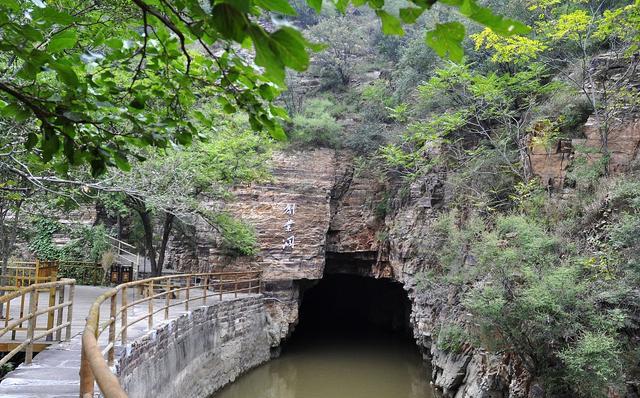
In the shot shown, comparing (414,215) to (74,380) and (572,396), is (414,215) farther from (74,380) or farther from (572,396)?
(74,380)

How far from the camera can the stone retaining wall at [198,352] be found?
19.8 feet

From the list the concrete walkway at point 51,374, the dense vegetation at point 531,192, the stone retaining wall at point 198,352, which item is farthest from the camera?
the stone retaining wall at point 198,352

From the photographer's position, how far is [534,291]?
5.94 meters

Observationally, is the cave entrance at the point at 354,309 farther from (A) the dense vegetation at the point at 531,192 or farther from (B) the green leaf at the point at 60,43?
(B) the green leaf at the point at 60,43


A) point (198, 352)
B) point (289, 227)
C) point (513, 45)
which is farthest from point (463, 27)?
point (289, 227)

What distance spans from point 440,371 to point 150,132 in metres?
9.35

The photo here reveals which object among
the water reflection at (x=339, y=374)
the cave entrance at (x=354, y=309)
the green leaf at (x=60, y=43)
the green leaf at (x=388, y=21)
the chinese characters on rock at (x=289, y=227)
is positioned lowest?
the water reflection at (x=339, y=374)

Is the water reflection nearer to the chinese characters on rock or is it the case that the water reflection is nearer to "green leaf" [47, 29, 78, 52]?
the chinese characters on rock

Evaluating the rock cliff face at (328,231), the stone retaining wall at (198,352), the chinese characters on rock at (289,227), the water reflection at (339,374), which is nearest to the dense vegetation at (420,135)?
the rock cliff face at (328,231)

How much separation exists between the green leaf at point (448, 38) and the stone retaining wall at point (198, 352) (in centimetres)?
508

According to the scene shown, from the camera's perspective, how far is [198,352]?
8914 mm

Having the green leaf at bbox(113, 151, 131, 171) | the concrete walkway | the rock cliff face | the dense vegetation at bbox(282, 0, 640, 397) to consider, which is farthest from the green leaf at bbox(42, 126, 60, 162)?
the rock cliff face

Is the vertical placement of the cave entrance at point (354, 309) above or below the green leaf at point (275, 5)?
below

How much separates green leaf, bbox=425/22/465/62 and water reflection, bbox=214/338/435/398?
31.6 feet
